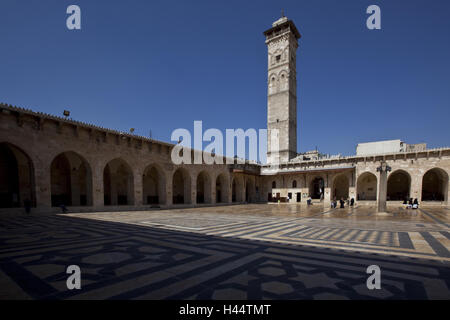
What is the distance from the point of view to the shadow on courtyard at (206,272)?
9.02 ft

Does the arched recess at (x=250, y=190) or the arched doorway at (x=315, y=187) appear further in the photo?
the arched recess at (x=250, y=190)

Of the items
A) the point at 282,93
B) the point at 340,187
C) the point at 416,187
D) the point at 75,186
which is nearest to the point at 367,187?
the point at 340,187

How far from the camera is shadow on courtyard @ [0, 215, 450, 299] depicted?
2.75 metres

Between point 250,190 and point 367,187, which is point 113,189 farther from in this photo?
Result: point 367,187

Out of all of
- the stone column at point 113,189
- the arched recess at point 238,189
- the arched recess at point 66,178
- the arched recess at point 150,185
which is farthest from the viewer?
the arched recess at point 238,189

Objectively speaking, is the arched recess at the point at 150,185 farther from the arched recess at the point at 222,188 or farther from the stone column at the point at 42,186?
the stone column at the point at 42,186

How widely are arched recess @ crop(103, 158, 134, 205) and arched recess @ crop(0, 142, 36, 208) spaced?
6293 mm

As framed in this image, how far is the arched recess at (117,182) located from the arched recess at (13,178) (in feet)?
20.6

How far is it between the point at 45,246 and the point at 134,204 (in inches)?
560

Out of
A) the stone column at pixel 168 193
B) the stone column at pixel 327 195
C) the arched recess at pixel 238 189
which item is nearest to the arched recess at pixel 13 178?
the stone column at pixel 168 193

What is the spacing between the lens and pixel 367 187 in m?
27.7

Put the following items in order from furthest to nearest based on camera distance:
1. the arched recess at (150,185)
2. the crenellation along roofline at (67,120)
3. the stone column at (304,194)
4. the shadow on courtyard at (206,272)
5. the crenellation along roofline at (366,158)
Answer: the stone column at (304,194) < the arched recess at (150,185) < the crenellation along roofline at (366,158) < the crenellation along roofline at (67,120) < the shadow on courtyard at (206,272)

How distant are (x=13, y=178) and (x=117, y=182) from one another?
8011mm
